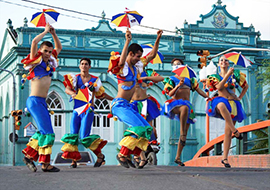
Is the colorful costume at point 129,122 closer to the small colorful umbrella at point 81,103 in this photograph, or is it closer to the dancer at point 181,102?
the small colorful umbrella at point 81,103

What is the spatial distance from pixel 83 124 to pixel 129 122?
2352mm

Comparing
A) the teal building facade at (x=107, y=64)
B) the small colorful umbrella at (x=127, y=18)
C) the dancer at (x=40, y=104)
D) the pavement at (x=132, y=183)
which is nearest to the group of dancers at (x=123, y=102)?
the dancer at (x=40, y=104)

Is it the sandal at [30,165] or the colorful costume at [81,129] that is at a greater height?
the colorful costume at [81,129]

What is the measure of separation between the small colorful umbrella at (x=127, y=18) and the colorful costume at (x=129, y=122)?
1.98 m

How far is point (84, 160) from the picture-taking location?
17578 mm

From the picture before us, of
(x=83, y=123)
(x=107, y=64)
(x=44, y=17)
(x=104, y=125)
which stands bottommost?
(x=104, y=125)

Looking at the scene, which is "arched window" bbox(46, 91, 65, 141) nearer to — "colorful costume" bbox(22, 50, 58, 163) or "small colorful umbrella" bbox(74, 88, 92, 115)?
"small colorful umbrella" bbox(74, 88, 92, 115)

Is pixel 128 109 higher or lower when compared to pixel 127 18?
lower

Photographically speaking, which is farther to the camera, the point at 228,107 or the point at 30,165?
the point at 228,107

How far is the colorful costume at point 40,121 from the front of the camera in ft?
28.1

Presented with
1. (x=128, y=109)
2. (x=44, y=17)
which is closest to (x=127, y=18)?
(x=44, y=17)

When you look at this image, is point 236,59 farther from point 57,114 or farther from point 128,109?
point 57,114

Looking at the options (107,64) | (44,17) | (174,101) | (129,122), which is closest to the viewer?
(129,122)

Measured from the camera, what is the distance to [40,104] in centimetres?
876
